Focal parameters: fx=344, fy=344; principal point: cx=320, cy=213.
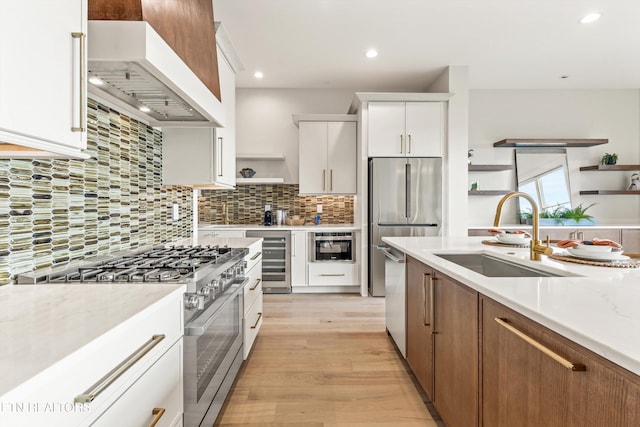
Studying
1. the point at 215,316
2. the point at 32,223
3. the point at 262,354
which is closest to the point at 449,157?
the point at 262,354

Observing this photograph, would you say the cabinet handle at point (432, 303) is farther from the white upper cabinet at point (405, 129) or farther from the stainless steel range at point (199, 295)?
the white upper cabinet at point (405, 129)

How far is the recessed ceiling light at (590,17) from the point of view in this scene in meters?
3.15

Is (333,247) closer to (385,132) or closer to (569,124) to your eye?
(385,132)

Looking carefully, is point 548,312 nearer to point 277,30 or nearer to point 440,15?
point 440,15

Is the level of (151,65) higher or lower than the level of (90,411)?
higher

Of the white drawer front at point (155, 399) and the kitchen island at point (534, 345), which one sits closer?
the kitchen island at point (534, 345)

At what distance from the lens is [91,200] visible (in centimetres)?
174

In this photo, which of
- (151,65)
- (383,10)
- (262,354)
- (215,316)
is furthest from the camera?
(383,10)

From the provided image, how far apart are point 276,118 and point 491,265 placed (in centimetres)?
377

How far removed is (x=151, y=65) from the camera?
1267 mm

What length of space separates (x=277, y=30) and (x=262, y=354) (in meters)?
2.97

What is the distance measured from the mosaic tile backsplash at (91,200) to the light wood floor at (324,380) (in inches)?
45.5

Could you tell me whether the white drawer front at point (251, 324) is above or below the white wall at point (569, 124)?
below

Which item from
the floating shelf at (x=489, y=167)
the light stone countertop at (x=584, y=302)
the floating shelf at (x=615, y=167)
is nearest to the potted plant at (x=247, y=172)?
the floating shelf at (x=489, y=167)
